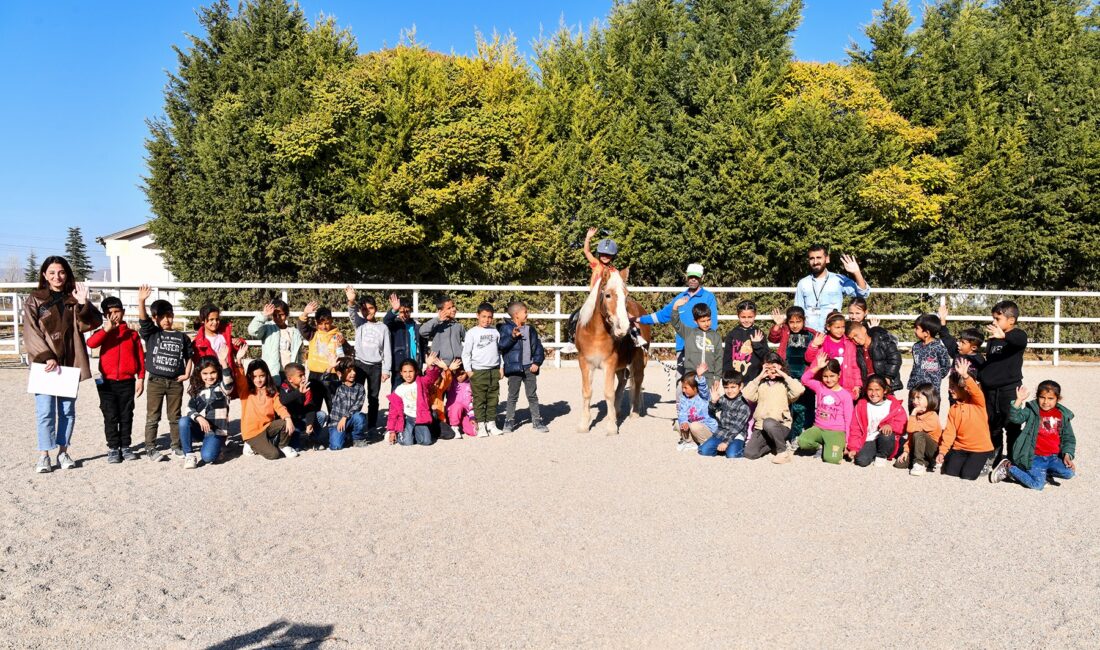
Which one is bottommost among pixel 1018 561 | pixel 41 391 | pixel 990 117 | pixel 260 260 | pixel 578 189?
pixel 1018 561

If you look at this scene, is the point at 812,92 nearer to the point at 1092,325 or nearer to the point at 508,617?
the point at 1092,325

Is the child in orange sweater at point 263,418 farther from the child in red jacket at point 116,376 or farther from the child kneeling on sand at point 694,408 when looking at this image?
the child kneeling on sand at point 694,408

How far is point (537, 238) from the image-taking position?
1521cm

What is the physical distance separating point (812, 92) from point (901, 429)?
10604 mm

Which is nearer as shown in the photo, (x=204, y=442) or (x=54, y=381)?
(x=54, y=381)

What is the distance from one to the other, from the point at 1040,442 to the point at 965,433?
1.66 feet

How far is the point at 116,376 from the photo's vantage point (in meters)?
6.53

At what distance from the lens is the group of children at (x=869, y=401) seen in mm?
5871

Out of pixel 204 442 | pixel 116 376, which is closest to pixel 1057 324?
pixel 204 442

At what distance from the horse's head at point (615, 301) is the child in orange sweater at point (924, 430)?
267cm

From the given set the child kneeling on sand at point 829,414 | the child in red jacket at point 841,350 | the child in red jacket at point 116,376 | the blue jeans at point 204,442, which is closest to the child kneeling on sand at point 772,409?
the child kneeling on sand at point 829,414

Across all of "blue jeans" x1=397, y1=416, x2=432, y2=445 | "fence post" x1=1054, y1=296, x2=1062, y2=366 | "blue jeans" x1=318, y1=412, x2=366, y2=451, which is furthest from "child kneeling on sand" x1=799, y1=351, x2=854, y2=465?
"fence post" x1=1054, y1=296, x2=1062, y2=366

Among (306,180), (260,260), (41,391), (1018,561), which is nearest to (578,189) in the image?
(306,180)

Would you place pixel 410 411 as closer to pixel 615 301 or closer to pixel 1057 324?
pixel 615 301
